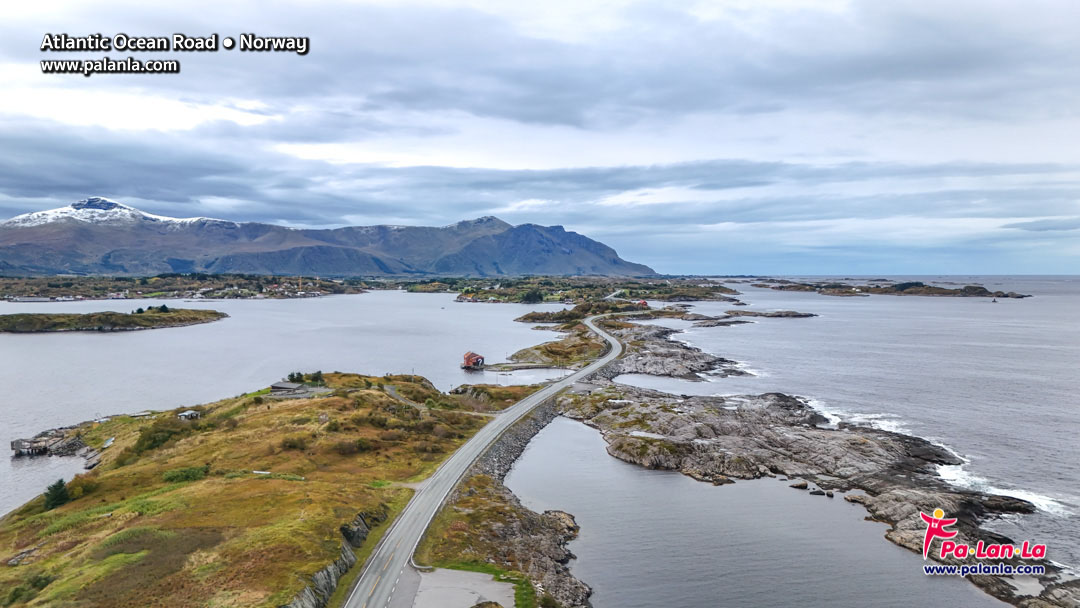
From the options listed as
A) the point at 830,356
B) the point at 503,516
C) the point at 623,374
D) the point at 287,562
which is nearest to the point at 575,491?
the point at 503,516

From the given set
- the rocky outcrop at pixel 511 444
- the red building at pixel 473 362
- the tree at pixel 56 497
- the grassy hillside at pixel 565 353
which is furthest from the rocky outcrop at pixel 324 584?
the grassy hillside at pixel 565 353

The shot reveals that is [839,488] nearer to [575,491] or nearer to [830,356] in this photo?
[575,491]

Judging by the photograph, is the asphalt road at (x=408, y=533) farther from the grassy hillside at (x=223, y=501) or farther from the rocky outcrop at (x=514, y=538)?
the rocky outcrop at (x=514, y=538)

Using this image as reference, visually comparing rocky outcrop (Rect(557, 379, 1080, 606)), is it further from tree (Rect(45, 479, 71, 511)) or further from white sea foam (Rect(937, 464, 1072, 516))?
tree (Rect(45, 479, 71, 511))

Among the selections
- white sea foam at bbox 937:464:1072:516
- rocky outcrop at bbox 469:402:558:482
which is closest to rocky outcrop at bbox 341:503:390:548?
rocky outcrop at bbox 469:402:558:482

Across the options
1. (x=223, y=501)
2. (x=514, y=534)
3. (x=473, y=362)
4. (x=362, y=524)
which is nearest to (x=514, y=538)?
(x=514, y=534)

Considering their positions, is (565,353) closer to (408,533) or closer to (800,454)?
(800,454)
